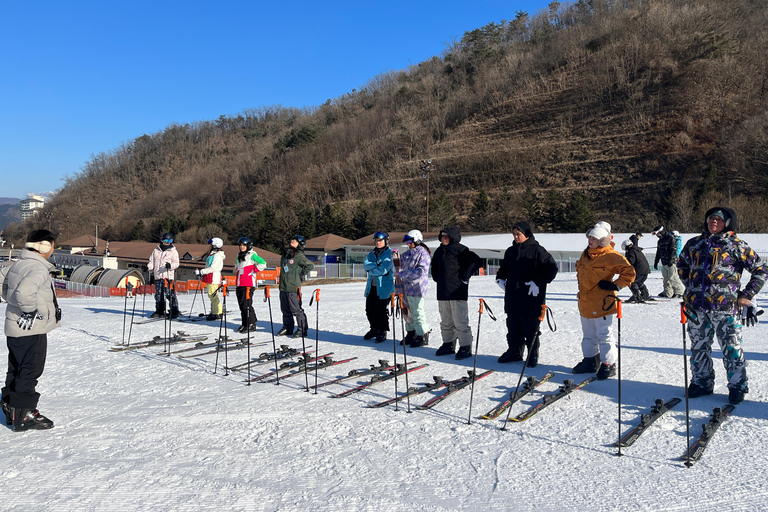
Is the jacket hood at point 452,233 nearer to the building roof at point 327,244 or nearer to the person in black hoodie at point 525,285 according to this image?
the person in black hoodie at point 525,285

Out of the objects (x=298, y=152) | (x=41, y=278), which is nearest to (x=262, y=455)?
(x=41, y=278)

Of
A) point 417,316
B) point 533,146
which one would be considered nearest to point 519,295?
point 417,316

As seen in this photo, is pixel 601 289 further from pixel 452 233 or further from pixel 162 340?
pixel 162 340

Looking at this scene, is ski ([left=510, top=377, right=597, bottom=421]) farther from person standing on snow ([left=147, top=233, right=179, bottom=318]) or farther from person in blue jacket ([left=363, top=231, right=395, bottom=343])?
person standing on snow ([left=147, top=233, right=179, bottom=318])

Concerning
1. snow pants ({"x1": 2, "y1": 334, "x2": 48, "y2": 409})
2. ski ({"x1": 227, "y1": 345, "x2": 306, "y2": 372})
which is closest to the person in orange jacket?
ski ({"x1": 227, "y1": 345, "x2": 306, "y2": 372})

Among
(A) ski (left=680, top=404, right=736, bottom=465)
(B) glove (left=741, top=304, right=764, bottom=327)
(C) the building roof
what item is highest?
(C) the building roof

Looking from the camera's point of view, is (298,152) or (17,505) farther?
(298,152)

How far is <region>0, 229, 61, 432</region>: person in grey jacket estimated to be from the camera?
15.0 feet

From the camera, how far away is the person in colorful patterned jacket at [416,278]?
24.9 feet

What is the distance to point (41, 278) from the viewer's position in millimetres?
4629

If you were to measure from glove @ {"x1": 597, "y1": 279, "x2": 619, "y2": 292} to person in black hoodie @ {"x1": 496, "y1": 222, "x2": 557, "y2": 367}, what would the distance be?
0.71 m

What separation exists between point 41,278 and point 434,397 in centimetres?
367

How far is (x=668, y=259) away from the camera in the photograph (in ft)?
42.1

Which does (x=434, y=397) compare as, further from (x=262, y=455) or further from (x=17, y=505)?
(x=17, y=505)
